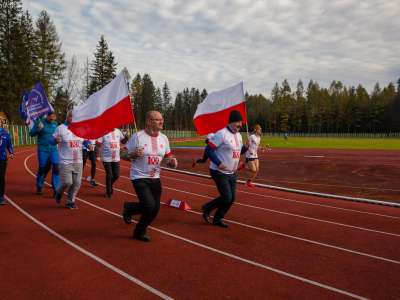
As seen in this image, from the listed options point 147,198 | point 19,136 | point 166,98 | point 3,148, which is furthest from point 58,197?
point 166,98

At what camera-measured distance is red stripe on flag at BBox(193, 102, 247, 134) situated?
8.21m

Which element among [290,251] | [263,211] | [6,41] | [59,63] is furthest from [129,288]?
[59,63]

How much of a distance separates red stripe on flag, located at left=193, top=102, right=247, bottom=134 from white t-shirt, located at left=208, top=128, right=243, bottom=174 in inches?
61.9

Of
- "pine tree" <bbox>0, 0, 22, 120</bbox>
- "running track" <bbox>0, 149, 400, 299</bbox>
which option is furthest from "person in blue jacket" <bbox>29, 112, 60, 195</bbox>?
"pine tree" <bbox>0, 0, 22, 120</bbox>

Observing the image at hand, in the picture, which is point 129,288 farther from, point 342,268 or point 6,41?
point 6,41

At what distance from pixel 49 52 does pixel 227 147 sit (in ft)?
154

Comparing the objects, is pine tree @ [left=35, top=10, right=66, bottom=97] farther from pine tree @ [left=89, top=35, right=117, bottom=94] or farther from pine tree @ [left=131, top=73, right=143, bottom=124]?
pine tree @ [left=131, top=73, right=143, bottom=124]

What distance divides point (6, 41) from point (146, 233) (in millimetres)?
42264

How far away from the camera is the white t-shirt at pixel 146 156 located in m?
5.56

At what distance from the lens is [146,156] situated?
5586 millimetres

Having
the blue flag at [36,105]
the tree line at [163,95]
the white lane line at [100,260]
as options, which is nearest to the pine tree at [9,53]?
the tree line at [163,95]

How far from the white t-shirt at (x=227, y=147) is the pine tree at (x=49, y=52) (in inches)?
1740

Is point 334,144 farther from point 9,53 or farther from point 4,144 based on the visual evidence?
point 4,144

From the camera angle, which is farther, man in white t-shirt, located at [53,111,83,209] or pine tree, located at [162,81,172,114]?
pine tree, located at [162,81,172,114]
